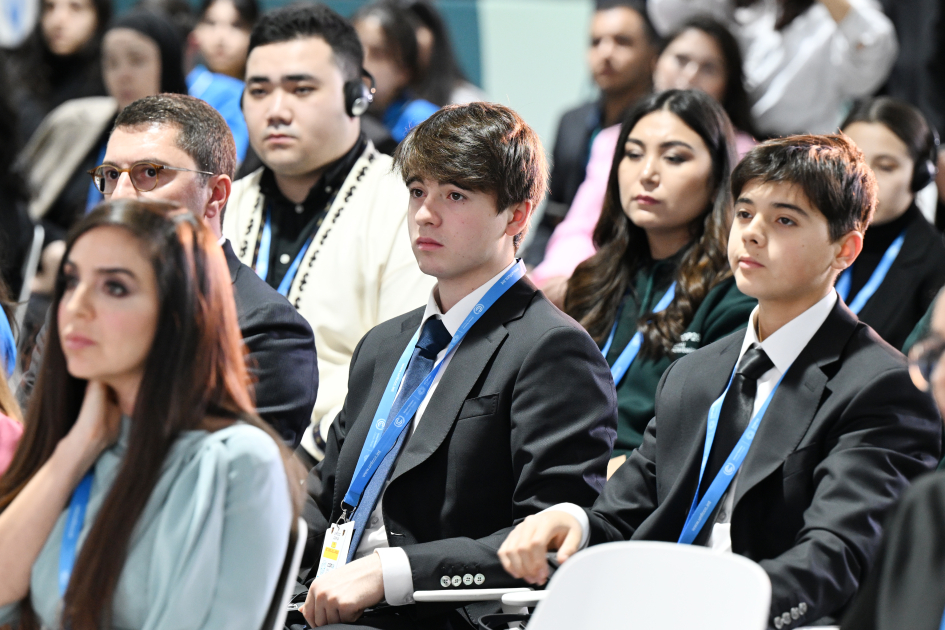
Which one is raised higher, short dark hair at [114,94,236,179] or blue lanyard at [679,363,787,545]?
short dark hair at [114,94,236,179]

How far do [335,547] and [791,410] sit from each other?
0.88 metres

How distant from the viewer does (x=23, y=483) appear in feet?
5.55

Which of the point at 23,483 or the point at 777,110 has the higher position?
the point at 777,110

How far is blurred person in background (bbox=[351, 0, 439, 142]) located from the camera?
4590 millimetres

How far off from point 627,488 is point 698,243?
92 centimetres

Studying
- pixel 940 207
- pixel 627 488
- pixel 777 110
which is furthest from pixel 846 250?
pixel 777 110

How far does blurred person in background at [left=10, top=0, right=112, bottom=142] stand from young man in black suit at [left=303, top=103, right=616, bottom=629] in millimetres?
3378

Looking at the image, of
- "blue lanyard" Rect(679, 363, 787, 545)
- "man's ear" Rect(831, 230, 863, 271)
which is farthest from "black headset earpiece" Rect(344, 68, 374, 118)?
"blue lanyard" Rect(679, 363, 787, 545)

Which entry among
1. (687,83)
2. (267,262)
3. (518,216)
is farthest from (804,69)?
(518,216)

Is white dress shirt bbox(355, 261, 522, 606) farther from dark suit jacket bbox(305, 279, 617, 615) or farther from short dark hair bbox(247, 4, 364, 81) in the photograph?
short dark hair bbox(247, 4, 364, 81)

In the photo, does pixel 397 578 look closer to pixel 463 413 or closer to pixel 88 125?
pixel 463 413

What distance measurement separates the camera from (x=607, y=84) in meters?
4.39

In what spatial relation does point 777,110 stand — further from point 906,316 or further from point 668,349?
point 668,349

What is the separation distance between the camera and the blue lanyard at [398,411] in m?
2.17
